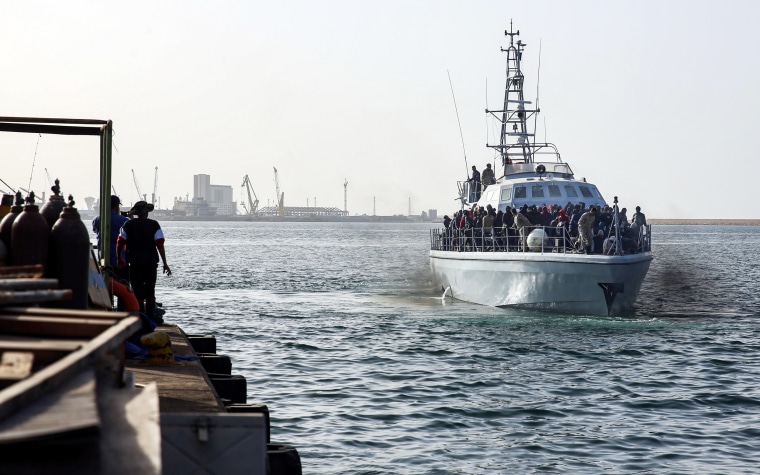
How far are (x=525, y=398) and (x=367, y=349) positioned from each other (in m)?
5.83

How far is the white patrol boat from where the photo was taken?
23.2 m

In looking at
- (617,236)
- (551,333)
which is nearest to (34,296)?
(551,333)

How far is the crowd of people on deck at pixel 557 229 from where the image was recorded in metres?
23.2

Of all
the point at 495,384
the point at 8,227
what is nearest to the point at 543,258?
the point at 495,384

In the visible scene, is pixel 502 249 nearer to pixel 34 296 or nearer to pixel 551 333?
pixel 551 333

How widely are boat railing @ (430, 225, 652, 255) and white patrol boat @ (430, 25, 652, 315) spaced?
0.03 meters

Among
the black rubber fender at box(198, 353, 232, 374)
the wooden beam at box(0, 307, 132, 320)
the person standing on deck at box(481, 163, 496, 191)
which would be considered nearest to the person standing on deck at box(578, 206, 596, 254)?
the person standing on deck at box(481, 163, 496, 191)

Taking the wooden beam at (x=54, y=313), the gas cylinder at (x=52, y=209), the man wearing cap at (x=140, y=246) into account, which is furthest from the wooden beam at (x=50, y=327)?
the man wearing cap at (x=140, y=246)

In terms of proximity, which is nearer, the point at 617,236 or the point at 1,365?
the point at 1,365

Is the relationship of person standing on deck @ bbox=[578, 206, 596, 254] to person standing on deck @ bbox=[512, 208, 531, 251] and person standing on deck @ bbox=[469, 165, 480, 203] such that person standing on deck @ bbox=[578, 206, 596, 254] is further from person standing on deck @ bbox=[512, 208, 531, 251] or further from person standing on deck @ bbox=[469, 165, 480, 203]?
person standing on deck @ bbox=[469, 165, 480, 203]

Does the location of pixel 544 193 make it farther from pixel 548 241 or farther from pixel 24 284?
pixel 24 284

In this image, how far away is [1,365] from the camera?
161 inches

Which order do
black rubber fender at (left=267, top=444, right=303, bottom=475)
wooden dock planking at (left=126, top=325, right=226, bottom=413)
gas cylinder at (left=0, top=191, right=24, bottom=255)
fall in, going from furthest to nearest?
wooden dock planking at (left=126, top=325, right=226, bottom=413)
black rubber fender at (left=267, top=444, right=303, bottom=475)
gas cylinder at (left=0, top=191, right=24, bottom=255)

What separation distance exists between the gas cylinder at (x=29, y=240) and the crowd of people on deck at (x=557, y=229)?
57.9 feet
